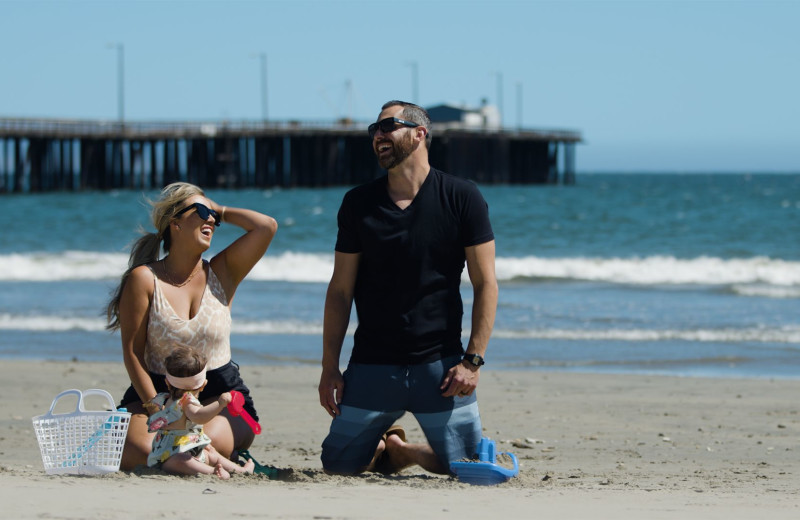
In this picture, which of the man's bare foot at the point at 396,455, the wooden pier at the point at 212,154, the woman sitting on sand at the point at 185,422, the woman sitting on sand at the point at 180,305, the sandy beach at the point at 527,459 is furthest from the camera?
the wooden pier at the point at 212,154

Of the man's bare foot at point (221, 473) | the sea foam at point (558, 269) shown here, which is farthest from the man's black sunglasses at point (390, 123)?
the sea foam at point (558, 269)

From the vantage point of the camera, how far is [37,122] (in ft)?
154

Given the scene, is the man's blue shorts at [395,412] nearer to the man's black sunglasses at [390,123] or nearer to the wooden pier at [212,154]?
the man's black sunglasses at [390,123]

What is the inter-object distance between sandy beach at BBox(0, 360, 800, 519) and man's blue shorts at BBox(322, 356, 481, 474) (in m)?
0.12

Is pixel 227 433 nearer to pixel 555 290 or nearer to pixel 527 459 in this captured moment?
pixel 527 459

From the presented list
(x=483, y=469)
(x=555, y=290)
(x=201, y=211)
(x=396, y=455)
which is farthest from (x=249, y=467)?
(x=555, y=290)

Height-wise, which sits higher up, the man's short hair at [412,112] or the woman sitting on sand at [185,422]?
the man's short hair at [412,112]

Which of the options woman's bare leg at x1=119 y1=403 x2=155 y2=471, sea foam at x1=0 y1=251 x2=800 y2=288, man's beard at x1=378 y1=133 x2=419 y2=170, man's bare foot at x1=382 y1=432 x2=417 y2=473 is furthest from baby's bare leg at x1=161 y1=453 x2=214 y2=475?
sea foam at x1=0 y1=251 x2=800 y2=288

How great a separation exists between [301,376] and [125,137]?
4285 cm

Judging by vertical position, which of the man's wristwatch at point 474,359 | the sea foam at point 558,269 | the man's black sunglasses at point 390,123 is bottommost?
the sea foam at point 558,269

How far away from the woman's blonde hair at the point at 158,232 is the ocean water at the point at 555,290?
9 cm

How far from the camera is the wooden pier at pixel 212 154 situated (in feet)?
157

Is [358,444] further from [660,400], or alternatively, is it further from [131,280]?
[660,400]

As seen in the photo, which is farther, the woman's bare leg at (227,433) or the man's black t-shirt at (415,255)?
→ the woman's bare leg at (227,433)
